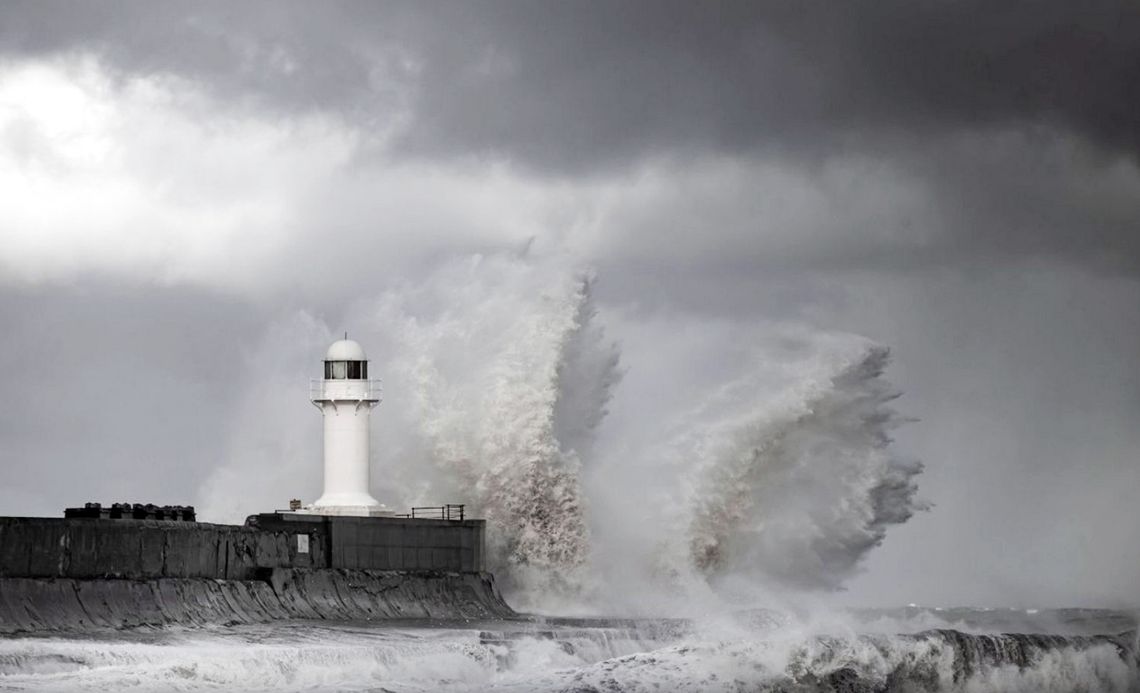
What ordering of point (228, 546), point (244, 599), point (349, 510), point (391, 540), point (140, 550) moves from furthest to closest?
1. point (349, 510)
2. point (391, 540)
3. point (228, 546)
4. point (244, 599)
5. point (140, 550)

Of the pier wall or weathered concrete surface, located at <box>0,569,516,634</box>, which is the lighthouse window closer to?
the pier wall

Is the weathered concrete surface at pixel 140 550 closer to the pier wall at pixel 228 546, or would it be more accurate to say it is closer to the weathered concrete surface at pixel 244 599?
the pier wall at pixel 228 546

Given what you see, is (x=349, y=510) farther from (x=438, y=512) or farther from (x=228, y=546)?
(x=228, y=546)

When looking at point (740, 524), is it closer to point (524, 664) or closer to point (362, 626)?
point (362, 626)

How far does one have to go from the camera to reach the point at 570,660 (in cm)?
3350

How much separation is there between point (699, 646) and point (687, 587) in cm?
1631

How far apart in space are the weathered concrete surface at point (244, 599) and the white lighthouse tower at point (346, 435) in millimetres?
1796

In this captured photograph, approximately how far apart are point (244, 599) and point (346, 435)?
5711 millimetres

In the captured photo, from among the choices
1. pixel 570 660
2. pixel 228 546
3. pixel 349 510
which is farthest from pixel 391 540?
pixel 570 660

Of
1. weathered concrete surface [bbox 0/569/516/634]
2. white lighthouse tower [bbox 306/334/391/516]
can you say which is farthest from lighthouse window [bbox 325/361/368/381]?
weathered concrete surface [bbox 0/569/516/634]

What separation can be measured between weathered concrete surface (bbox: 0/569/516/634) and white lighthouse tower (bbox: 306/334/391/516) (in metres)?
1.80

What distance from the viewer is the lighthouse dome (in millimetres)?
41938

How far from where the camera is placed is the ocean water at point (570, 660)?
1134 inches

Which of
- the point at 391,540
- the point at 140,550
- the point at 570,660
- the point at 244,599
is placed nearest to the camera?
the point at 570,660
